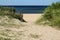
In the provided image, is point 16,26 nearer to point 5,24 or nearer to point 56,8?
point 5,24

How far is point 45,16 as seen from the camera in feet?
59.1

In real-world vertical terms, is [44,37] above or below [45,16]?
above

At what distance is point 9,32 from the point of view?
11812 mm

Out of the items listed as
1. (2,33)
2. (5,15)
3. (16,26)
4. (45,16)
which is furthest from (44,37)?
(45,16)

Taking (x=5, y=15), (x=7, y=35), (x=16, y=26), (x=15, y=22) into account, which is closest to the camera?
(x=7, y=35)

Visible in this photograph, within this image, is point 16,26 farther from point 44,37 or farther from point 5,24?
point 44,37

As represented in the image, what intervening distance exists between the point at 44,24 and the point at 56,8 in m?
3.21

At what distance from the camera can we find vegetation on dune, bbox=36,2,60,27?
15742 millimetres

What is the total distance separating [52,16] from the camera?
17.2 metres

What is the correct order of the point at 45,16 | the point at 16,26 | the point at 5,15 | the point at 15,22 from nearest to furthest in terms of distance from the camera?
the point at 16,26 → the point at 15,22 → the point at 5,15 → the point at 45,16

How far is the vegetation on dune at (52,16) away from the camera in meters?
15.7

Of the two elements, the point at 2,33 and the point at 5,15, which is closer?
the point at 2,33

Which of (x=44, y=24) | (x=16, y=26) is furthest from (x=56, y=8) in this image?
(x=16, y=26)

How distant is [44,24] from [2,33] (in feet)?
17.1
